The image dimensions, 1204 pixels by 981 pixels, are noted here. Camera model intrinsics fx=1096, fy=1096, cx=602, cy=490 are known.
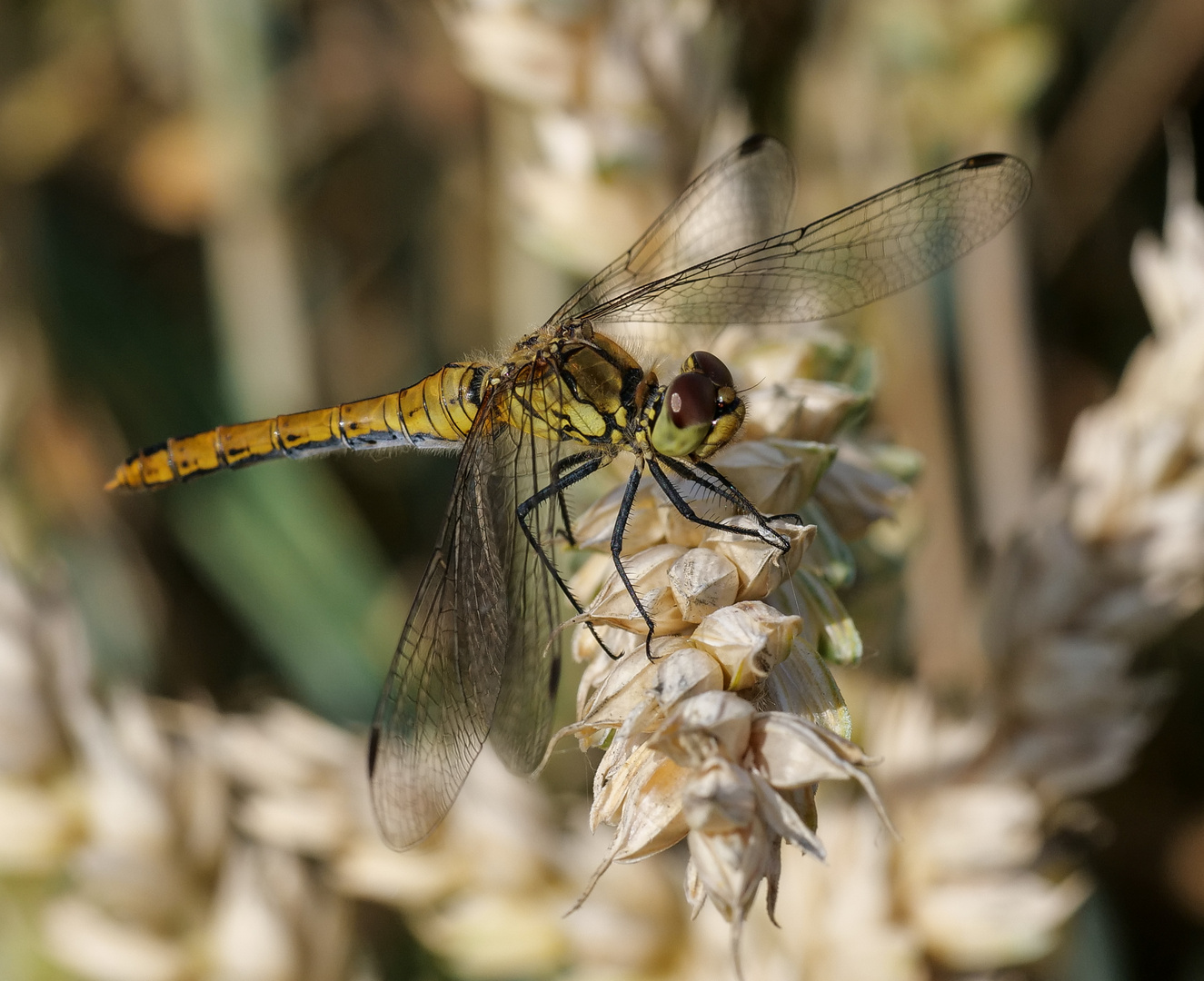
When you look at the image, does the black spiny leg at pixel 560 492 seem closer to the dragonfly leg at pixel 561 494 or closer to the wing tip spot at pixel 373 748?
the dragonfly leg at pixel 561 494

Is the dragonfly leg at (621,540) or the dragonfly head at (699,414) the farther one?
the dragonfly head at (699,414)

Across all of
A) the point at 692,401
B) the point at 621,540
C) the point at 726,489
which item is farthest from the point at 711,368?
the point at 621,540

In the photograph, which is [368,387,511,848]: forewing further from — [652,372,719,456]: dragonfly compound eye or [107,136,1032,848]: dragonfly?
[652,372,719,456]: dragonfly compound eye

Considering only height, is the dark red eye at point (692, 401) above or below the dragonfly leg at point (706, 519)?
above

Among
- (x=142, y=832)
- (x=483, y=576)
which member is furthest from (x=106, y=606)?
(x=483, y=576)

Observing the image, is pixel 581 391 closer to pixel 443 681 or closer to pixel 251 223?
pixel 443 681

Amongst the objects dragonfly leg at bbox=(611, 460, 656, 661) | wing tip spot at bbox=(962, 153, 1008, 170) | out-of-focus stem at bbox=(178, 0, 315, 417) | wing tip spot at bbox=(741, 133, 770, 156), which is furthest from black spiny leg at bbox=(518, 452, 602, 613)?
out-of-focus stem at bbox=(178, 0, 315, 417)

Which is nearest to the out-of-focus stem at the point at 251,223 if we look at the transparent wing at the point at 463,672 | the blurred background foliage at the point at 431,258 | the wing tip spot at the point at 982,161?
the blurred background foliage at the point at 431,258
